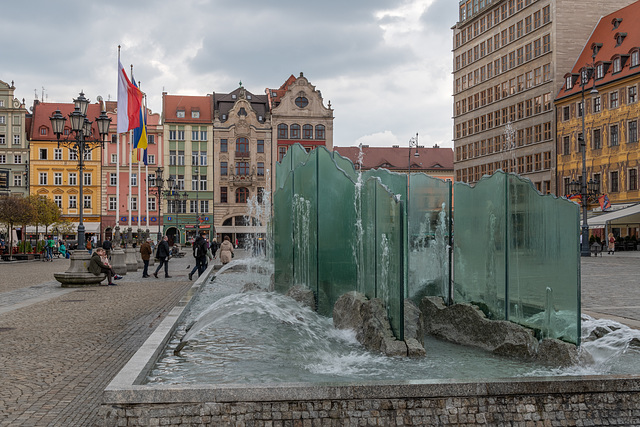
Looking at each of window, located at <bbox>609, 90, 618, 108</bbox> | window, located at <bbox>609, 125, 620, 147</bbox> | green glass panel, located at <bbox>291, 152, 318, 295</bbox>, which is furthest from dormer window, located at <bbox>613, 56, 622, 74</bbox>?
green glass panel, located at <bbox>291, 152, 318, 295</bbox>

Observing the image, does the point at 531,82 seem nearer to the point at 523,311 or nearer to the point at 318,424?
the point at 523,311

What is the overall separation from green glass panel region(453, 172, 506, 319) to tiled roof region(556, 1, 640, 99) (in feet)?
152

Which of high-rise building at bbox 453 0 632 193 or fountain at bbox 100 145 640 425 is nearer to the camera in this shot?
fountain at bbox 100 145 640 425

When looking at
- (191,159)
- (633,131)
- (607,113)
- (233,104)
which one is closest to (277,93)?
(233,104)

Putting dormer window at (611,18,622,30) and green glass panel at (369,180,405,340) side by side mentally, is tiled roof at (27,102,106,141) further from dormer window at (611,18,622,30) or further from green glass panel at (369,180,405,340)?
green glass panel at (369,180,405,340)

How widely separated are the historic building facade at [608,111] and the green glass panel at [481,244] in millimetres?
41562

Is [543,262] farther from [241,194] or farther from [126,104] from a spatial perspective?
[241,194]

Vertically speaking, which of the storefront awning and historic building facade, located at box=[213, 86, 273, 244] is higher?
historic building facade, located at box=[213, 86, 273, 244]

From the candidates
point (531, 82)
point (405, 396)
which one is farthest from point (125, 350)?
point (531, 82)

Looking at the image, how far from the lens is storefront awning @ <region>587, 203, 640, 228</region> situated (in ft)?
153

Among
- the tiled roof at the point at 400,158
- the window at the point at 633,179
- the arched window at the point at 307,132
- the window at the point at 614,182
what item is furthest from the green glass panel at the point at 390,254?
the tiled roof at the point at 400,158

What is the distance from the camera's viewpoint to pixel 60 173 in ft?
254

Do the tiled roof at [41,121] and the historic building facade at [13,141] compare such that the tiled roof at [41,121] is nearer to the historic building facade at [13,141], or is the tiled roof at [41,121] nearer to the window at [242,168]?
the historic building facade at [13,141]

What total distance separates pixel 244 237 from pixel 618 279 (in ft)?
197
